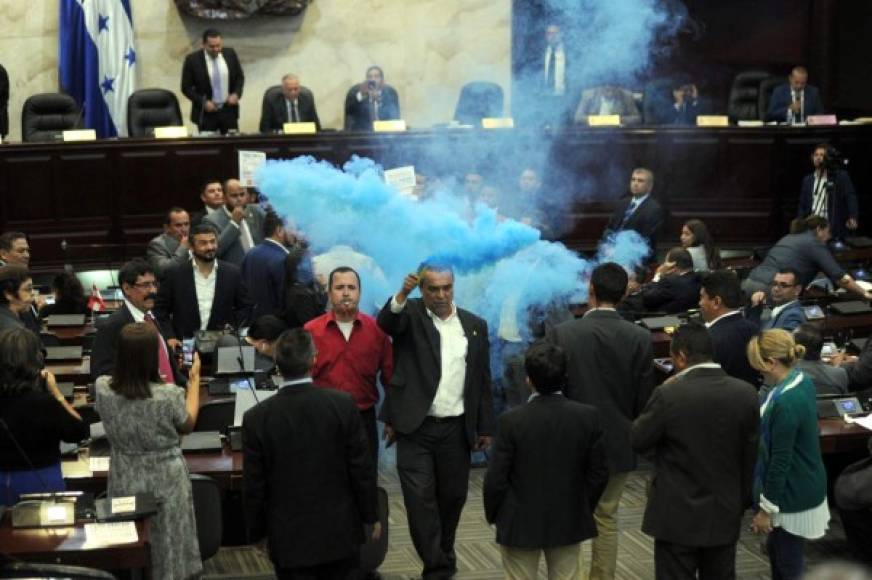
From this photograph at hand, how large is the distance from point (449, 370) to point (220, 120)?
24.9 feet

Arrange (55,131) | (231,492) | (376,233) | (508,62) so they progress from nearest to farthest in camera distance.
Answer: (231,492)
(376,233)
(55,131)
(508,62)

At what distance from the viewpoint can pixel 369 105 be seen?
500 inches

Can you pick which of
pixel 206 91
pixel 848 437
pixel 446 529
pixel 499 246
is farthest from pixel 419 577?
pixel 206 91

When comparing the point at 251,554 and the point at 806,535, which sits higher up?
the point at 806,535

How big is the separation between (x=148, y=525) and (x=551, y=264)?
3.05 metres

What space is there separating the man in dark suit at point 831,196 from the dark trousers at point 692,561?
779cm

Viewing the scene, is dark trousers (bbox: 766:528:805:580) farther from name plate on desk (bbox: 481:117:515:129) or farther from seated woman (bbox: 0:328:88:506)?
name plate on desk (bbox: 481:117:515:129)

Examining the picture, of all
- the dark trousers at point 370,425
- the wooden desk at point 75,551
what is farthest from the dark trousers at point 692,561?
the wooden desk at point 75,551

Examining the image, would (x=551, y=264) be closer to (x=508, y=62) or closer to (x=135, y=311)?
(x=135, y=311)

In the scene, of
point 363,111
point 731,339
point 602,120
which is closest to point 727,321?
point 731,339

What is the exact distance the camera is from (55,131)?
40.9 feet

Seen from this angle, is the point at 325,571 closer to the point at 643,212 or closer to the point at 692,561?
the point at 692,561

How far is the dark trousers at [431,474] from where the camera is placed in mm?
5609

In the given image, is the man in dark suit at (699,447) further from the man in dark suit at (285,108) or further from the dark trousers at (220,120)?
the dark trousers at (220,120)
